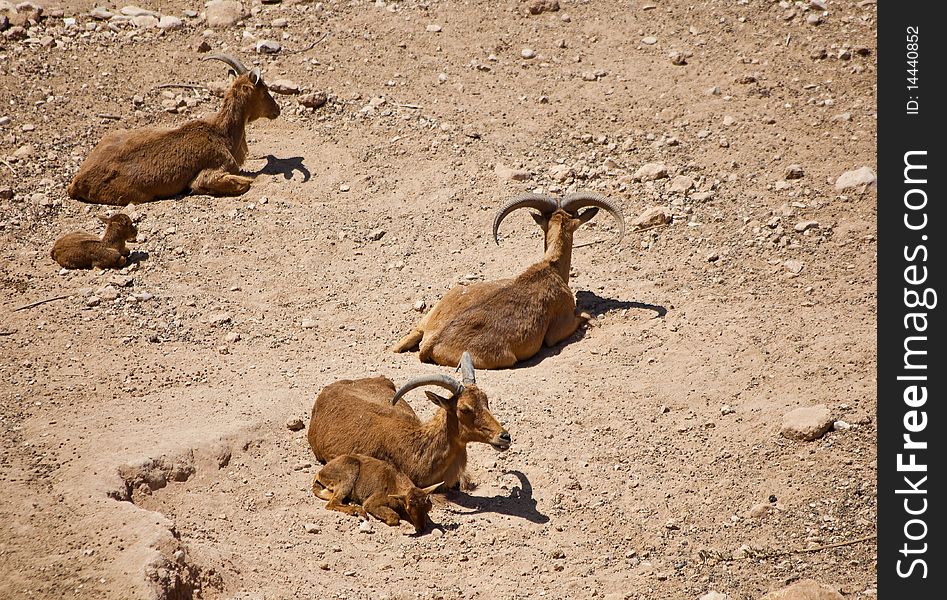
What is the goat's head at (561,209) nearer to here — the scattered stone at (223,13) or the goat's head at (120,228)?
the goat's head at (120,228)

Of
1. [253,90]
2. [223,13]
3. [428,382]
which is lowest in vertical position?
[428,382]

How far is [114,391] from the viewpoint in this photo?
10.4 m

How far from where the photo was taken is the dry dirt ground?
833 cm

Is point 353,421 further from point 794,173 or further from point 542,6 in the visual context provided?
point 542,6

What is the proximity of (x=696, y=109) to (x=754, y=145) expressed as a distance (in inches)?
49.2

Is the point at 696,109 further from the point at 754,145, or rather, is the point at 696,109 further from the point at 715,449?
the point at 715,449

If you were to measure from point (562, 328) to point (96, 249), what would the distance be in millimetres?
5491

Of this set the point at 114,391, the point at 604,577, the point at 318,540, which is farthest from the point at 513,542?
the point at 114,391

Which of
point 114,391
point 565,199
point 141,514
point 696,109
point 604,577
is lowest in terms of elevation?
point 604,577

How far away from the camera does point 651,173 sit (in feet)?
46.9

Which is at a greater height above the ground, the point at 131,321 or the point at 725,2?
the point at 725,2

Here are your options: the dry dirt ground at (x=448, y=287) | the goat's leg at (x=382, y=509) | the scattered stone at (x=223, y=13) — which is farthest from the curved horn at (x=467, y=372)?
the scattered stone at (x=223, y=13)

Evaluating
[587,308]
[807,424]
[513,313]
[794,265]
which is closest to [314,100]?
[587,308]

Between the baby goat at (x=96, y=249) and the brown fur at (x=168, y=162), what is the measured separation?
4.97ft
